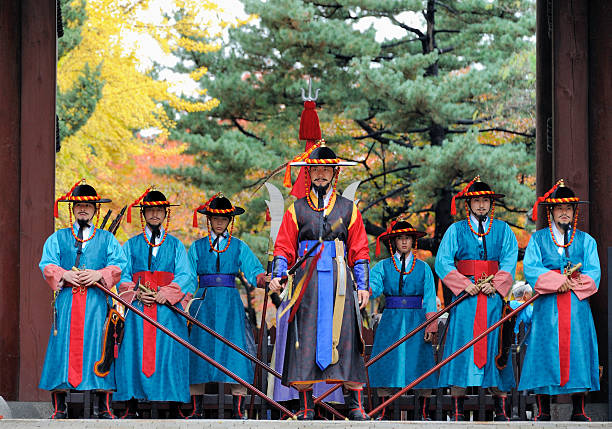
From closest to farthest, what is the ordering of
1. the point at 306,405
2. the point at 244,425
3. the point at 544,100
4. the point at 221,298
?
the point at 244,425 < the point at 306,405 < the point at 221,298 < the point at 544,100

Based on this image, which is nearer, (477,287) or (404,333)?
(477,287)

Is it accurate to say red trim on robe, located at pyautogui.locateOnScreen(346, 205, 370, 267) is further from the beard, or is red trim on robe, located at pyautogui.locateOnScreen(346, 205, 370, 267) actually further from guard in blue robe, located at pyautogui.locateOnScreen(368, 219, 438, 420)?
guard in blue robe, located at pyautogui.locateOnScreen(368, 219, 438, 420)

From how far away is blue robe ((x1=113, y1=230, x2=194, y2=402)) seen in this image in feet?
30.3

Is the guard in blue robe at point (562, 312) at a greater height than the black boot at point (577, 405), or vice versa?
the guard in blue robe at point (562, 312)

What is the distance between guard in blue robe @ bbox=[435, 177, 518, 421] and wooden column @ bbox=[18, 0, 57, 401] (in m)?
3.42

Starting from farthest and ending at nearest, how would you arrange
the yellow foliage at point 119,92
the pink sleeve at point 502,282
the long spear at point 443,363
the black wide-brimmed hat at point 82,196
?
the yellow foliage at point 119,92, the pink sleeve at point 502,282, the black wide-brimmed hat at point 82,196, the long spear at point 443,363

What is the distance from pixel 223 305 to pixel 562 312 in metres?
3.00

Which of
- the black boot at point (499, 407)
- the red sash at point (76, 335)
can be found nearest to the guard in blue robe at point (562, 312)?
the black boot at point (499, 407)

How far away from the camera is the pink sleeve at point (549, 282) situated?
335 inches

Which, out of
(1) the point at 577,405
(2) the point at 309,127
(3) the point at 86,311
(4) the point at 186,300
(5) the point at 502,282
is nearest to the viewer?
(1) the point at 577,405

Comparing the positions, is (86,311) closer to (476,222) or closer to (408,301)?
(408,301)

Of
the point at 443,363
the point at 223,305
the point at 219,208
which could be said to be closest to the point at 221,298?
the point at 223,305

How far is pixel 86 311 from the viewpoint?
28.7 ft

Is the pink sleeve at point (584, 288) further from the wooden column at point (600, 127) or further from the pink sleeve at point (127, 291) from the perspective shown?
the pink sleeve at point (127, 291)
